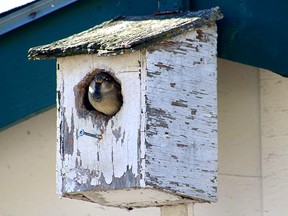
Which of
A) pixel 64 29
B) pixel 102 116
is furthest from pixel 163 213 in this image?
pixel 64 29

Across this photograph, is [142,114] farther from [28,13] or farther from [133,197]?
[28,13]

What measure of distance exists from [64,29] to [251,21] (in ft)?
2.06

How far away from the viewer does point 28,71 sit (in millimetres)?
5441

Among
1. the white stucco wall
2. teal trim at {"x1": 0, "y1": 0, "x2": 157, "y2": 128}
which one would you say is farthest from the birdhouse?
the white stucco wall

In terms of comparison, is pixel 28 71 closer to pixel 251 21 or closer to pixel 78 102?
pixel 78 102

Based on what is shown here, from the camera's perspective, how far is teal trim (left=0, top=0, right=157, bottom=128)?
539 cm

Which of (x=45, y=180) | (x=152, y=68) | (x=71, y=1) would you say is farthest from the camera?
(x=45, y=180)

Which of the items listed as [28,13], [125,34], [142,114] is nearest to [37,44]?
[28,13]

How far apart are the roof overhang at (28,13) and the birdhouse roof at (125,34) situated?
193mm

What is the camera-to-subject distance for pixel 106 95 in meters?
5.01

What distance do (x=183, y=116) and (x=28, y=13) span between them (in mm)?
712

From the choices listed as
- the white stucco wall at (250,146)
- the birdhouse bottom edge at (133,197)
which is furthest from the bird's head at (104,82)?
the white stucco wall at (250,146)

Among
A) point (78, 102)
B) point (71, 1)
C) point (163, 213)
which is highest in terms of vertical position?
point (71, 1)

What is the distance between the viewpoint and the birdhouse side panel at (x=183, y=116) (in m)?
4.94
